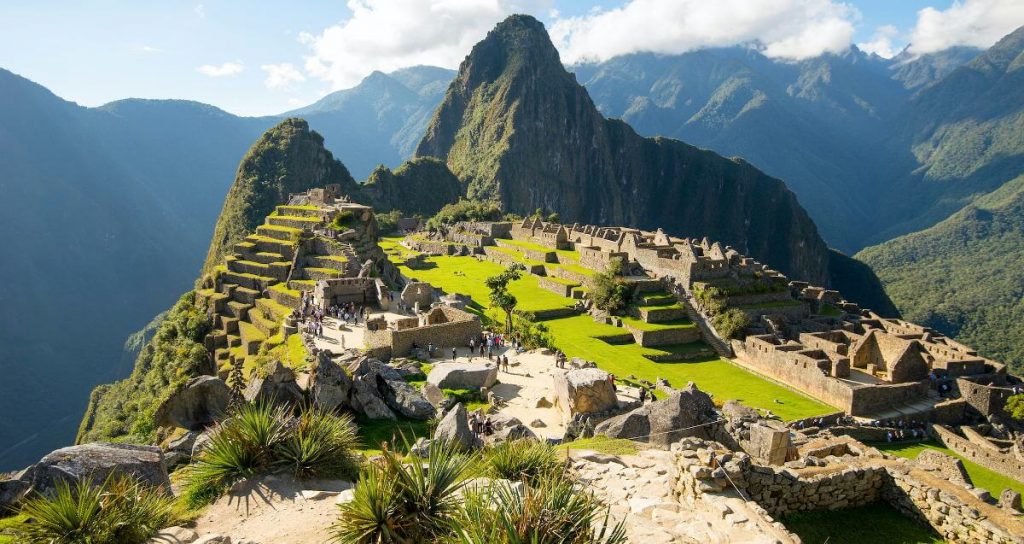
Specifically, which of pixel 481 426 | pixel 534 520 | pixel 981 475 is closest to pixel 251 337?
pixel 481 426

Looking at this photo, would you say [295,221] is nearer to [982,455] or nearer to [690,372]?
[690,372]

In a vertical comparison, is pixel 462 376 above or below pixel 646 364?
above

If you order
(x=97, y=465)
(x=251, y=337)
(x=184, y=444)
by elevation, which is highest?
(x=97, y=465)

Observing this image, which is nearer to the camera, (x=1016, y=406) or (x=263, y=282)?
(x=1016, y=406)

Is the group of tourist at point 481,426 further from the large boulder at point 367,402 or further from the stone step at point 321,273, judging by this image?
the stone step at point 321,273

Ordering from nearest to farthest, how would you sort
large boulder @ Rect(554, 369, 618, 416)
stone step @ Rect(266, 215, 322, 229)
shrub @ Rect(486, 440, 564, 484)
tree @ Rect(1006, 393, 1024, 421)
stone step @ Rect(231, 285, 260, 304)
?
shrub @ Rect(486, 440, 564, 484)
large boulder @ Rect(554, 369, 618, 416)
tree @ Rect(1006, 393, 1024, 421)
stone step @ Rect(231, 285, 260, 304)
stone step @ Rect(266, 215, 322, 229)

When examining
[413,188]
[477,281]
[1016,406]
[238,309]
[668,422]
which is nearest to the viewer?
[668,422]

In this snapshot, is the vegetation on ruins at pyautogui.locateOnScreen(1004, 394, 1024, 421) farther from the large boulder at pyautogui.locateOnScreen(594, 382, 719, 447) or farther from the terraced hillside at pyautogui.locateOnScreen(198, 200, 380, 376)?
the terraced hillside at pyautogui.locateOnScreen(198, 200, 380, 376)

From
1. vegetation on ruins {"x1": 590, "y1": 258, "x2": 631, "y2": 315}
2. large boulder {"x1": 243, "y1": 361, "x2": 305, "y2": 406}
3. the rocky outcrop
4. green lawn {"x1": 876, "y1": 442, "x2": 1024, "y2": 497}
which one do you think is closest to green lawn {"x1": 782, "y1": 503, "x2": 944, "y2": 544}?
the rocky outcrop

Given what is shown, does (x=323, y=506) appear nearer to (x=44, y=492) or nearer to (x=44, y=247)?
(x=44, y=492)
